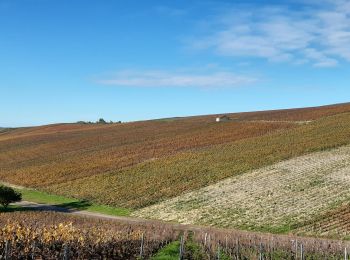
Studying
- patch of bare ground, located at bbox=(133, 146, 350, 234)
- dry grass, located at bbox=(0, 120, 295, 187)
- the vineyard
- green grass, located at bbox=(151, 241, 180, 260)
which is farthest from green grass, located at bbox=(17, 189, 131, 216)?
green grass, located at bbox=(151, 241, 180, 260)

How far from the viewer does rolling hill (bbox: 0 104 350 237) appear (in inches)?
1799

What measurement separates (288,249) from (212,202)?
68.8 ft

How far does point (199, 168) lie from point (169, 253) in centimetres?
3822

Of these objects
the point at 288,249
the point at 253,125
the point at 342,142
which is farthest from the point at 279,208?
the point at 253,125

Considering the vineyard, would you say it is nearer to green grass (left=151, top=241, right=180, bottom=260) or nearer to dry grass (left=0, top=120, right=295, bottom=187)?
green grass (left=151, top=241, right=180, bottom=260)

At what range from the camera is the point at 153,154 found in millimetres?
79875

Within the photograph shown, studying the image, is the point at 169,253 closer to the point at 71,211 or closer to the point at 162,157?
the point at 71,211

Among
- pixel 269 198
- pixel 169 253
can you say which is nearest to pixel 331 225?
pixel 269 198

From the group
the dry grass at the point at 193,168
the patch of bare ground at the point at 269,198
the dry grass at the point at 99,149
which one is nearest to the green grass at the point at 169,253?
the patch of bare ground at the point at 269,198

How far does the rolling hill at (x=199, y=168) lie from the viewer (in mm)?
45688

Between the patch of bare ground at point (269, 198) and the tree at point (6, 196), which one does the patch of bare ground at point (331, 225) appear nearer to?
the patch of bare ground at point (269, 198)

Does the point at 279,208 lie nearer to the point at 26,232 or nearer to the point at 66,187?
the point at 26,232

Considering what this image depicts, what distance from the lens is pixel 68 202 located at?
55.9 meters

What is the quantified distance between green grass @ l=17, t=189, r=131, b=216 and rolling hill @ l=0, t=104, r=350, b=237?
4.30ft
